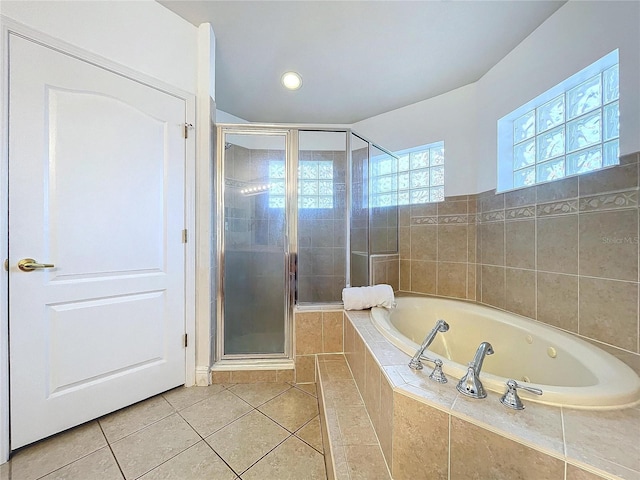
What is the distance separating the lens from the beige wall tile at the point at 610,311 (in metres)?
1.03

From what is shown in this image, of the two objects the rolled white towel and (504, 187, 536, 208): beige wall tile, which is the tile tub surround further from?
(504, 187, 536, 208): beige wall tile

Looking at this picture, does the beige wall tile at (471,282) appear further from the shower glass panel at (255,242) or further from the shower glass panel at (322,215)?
the shower glass panel at (255,242)

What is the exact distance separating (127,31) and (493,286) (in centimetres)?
287

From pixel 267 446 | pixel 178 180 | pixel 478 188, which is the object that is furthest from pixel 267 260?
pixel 478 188

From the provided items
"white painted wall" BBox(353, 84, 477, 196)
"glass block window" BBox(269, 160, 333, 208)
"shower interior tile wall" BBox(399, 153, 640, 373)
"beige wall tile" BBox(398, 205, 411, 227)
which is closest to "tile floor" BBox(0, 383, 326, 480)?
"glass block window" BBox(269, 160, 333, 208)

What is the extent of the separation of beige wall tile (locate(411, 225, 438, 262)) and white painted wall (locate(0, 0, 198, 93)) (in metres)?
2.12

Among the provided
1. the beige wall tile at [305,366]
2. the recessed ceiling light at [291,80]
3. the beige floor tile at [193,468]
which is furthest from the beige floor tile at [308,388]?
the recessed ceiling light at [291,80]

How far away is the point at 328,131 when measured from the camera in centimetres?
182

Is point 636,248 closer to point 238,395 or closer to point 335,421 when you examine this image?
point 335,421

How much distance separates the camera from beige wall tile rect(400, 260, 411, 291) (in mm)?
2270

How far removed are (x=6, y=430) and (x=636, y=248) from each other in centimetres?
284

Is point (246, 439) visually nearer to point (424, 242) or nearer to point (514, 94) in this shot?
point (424, 242)

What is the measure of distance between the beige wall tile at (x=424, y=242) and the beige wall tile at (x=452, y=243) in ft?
0.14

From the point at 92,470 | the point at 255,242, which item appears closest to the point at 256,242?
the point at 255,242
